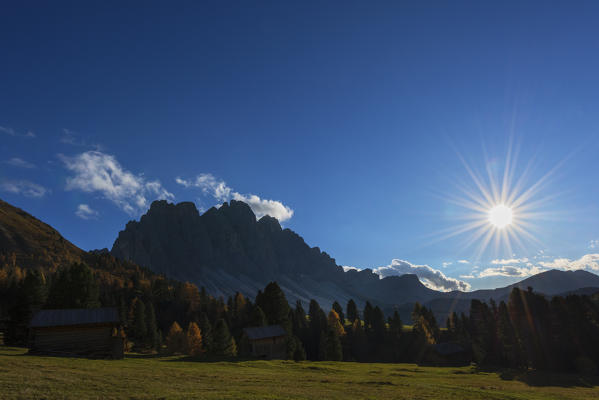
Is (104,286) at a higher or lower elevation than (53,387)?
higher

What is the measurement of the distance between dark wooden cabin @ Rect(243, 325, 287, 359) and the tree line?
165 cm

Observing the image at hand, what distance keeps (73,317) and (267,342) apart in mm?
36212

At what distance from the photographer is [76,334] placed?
37531mm

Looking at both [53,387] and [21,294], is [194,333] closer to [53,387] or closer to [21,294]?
[21,294]

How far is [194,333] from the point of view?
7800 centimetres

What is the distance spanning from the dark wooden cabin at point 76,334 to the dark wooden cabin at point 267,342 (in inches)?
1096

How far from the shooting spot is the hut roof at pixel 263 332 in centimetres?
6334

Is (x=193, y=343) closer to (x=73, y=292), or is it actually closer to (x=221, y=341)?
(x=221, y=341)

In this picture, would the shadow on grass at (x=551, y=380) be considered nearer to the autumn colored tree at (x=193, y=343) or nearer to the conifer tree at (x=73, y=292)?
the autumn colored tree at (x=193, y=343)

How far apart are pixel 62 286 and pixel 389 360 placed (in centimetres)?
8472

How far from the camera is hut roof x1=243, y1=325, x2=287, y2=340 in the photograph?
6334cm

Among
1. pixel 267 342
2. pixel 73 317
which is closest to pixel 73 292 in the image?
pixel 73 317

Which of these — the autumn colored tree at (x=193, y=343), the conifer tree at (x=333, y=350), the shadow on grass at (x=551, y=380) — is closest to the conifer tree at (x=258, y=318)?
the autumn colored tree at (x=193, y=343)

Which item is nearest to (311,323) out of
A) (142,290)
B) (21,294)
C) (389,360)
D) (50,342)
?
(389,360)
